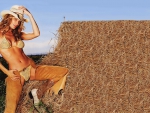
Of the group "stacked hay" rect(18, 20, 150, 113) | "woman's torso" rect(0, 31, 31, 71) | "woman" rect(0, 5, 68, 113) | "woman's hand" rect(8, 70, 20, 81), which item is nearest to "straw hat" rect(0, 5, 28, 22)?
"woman" rect(0, 5, 68, 113)

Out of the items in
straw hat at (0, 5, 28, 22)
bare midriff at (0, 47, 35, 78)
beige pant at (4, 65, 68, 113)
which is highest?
straw hat at (0, 5, 28, 22)

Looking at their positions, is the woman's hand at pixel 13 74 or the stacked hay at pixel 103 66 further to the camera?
the stacked hay at pixel 103 66

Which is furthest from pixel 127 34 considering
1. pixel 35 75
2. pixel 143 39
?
pixel 35 75

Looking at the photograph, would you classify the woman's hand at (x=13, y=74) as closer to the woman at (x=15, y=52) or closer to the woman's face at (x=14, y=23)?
the woman at (x=15, y=52)

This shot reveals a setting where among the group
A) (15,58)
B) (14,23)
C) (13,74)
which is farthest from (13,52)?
(14,23)

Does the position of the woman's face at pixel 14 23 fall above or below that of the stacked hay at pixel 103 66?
above

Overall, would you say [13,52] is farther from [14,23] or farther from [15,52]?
[14,23]

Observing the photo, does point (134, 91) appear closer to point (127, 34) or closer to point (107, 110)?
point (107, 110)

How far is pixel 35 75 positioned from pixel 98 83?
194cm

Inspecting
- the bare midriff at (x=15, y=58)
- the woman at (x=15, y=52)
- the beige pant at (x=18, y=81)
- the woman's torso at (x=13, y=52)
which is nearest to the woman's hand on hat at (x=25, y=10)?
the woman at (x=15, y=52)

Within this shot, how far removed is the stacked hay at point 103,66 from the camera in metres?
10.6

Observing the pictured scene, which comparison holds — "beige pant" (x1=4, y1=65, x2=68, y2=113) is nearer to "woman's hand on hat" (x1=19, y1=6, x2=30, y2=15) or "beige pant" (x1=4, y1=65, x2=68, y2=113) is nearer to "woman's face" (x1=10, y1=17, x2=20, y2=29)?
"woman's face" (x1=10, y1=17, x2=20, y2=29)

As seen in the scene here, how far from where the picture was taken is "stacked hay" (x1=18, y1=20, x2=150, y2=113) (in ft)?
34.9

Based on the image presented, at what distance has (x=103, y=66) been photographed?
37.1 ft
